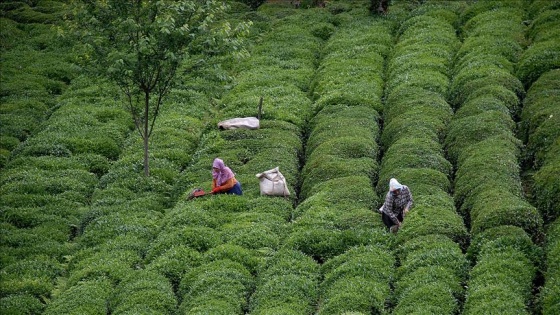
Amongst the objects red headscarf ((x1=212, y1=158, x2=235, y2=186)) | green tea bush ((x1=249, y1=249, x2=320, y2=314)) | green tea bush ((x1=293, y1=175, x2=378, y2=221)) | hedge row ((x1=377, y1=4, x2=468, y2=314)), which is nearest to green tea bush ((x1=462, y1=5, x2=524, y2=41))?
hedge row ((x1=377, y1=4, x2=468, y2=314))

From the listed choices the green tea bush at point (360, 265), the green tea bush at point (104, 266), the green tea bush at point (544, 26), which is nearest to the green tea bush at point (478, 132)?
the green tea bush at point (360, 265)

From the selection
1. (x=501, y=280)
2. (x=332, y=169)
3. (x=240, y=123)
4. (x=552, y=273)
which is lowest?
(x=240, y=123)

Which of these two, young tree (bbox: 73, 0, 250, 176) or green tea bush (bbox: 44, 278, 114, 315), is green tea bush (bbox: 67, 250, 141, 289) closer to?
green tea bush (bbox: 44, 278, 114, 315)

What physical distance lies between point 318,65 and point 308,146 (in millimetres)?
14121

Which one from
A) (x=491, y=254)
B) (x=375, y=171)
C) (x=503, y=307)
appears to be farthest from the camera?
(x=375, y=171)

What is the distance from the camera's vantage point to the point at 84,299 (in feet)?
94.1

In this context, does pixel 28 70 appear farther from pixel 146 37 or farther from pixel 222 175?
pixel 222 175

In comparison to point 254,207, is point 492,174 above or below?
above

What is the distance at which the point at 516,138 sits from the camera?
39.2m

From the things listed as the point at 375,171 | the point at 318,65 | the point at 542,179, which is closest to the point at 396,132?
the point at 375,171

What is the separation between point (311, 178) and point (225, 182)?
3.87 metres

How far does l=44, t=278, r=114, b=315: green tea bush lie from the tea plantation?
0.08m

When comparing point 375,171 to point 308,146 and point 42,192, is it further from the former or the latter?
point 42,192

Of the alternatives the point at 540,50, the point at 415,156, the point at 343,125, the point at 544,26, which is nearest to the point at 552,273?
the point at 415,156
